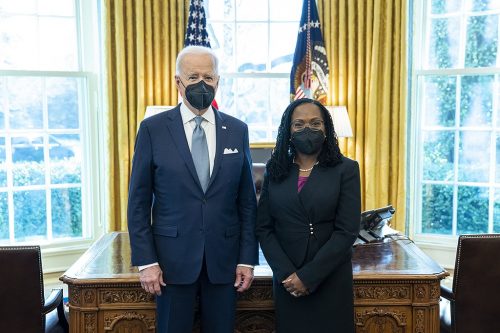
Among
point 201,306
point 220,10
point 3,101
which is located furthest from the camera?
point 220,10

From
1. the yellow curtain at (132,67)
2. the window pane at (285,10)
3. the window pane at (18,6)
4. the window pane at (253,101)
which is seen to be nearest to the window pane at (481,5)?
the window pane at (285,10)

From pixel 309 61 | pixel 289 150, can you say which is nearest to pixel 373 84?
pixel 309 61

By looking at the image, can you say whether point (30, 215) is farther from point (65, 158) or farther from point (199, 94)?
point (199, 94)

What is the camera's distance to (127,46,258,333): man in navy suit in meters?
1.71

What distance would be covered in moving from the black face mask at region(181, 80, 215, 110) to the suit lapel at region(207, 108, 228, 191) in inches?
4.1

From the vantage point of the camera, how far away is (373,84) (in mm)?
3992

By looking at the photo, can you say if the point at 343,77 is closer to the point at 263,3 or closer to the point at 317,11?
the point at 317,11

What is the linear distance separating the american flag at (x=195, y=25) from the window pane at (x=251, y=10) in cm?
45

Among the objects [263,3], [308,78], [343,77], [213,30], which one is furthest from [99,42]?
[343,77]

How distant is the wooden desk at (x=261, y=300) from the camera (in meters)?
2.04

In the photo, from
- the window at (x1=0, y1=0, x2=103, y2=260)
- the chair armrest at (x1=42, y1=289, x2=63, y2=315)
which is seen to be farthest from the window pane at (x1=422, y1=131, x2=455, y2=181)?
the chair armrest at (x1=42, y1=289, x2=63, y2=315)

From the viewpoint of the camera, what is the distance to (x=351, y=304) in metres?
1.84

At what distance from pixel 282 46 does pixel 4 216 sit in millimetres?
2618

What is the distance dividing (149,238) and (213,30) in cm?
290
